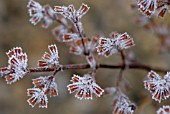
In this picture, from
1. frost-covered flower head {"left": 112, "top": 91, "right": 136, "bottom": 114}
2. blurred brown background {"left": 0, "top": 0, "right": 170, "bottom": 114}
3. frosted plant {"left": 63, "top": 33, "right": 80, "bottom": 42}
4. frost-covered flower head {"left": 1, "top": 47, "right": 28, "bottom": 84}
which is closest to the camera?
frost-covered flower head {"left": 1, "top": 47, "right": 28, "bottom": 84}

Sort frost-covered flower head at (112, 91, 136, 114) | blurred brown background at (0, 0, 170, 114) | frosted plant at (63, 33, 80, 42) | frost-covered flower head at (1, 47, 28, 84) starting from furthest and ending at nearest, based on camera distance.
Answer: blurred brown background at (0, 0, 170, 114) < frosted plant at (63, 33, 80, 42) < frost-covered flower head at (112, 91, 136, 114) < frost-covered flower head at (1, 47, 28, 84)

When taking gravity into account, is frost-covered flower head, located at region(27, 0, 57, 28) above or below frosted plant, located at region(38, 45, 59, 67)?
above

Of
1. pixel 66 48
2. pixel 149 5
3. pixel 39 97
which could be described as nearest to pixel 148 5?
pixel 149 5

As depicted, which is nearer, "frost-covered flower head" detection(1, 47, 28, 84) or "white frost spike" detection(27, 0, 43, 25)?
"frost-covered flower head" detection(1, 47, 28, 84)

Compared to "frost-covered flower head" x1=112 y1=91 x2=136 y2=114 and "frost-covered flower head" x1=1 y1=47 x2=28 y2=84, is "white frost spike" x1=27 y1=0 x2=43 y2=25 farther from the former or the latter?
"frost-covered flower head" x1=112 y1=91 x2=136 y2=114

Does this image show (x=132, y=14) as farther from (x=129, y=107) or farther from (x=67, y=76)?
(x=129, y=107)

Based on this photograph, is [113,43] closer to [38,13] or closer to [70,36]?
[70,36]

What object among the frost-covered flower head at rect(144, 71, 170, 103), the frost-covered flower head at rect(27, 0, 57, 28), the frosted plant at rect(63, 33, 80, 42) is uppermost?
the frost-covered flower head at rect(27, 0, 57, 28)

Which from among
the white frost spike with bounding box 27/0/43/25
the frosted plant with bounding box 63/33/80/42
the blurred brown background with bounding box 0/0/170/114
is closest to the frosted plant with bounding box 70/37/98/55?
the frosted plant with bounding box 63/33/80/42
